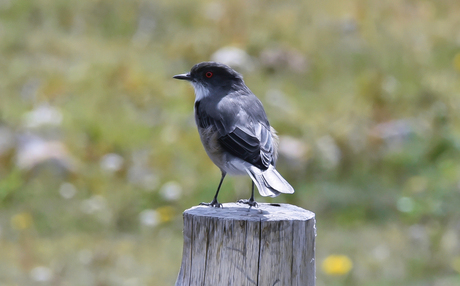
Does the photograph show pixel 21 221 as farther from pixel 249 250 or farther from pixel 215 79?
pixel 249 250

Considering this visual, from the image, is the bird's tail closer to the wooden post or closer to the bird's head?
the wooden post

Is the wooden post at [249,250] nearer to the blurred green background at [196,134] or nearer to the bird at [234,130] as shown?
the bird at [234,130]

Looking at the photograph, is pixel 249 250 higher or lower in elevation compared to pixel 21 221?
lower

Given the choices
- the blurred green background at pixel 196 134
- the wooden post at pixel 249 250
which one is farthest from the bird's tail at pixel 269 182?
the blurred green background at pixel 196 134

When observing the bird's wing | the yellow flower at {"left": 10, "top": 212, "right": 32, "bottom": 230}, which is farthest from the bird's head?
the yellow flower at {"left": 10, "top": 212, "right": 32, "bottom": 230}

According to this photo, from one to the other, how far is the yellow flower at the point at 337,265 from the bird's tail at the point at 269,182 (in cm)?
260

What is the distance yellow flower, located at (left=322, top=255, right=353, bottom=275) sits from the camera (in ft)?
19.5

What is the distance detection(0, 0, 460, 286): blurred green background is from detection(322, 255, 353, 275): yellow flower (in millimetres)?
22

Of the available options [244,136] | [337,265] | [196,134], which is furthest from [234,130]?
[196,134]

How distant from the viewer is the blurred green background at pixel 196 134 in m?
6.48

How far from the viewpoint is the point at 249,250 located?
2867mm

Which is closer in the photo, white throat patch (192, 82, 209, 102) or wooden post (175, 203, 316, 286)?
wooden post (175, 203, 316, 286)

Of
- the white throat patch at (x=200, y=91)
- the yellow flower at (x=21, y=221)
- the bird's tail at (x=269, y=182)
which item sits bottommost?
A: the yellow flower at (x=21, y=221)

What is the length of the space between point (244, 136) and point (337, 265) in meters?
2.65
